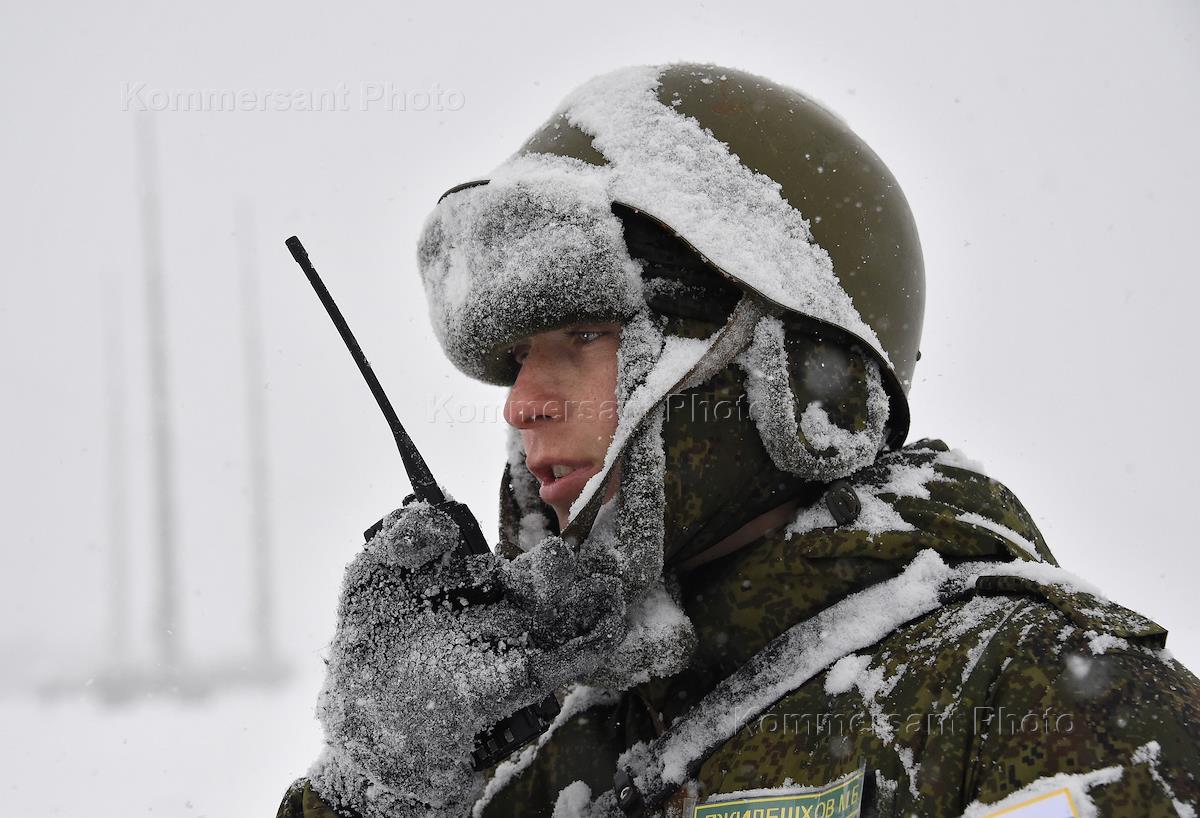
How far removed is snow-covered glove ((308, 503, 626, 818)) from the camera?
5.52 feet

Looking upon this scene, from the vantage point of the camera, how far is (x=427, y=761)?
1696 millimetres

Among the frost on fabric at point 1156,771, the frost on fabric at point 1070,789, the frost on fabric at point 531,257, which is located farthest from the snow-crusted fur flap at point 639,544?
the frost on fabric at point 1156,771

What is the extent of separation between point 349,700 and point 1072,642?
Result: 3.93ft

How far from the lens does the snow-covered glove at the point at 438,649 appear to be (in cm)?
168

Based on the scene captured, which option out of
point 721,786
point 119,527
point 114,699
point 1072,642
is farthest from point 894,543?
point 119,527

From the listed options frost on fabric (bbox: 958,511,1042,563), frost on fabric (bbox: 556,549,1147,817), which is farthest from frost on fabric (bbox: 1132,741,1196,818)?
frost on fabric (bbox: 958,511,1042,563)

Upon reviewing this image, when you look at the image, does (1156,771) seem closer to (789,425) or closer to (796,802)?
(796,802)

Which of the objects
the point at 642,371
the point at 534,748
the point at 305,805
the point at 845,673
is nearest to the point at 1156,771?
the point at 845,673

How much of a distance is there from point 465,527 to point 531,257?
1.78 ft

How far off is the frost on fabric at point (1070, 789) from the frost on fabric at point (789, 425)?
696 millimetres

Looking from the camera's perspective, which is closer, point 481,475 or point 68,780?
point 68,780

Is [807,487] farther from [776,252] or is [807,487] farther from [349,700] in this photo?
[349,700]

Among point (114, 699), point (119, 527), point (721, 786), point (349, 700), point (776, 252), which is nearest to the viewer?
point (721, 786)

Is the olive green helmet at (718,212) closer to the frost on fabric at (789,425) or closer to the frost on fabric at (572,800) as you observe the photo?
the frost on fabric at (789,425)
